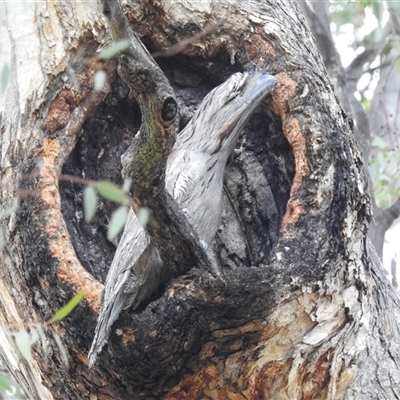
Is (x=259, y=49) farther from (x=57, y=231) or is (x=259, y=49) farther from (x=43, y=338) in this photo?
(x=43, y=338)

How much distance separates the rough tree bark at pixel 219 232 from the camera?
2012 millimetres

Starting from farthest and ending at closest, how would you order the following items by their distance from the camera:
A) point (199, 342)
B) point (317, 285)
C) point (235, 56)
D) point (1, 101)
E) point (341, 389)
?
point (235, 56)
point (1, 101)
point (341, 389)
point (317, 285)
point (199, 342)

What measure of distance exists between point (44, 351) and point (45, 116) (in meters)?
0.71

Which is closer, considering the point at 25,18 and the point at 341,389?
the point at 341,389

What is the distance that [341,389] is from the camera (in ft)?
7.43

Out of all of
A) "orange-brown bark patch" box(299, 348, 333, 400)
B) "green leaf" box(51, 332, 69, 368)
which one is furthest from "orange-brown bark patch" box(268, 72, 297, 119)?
"green leaf" box(51, 332, 69, 368)

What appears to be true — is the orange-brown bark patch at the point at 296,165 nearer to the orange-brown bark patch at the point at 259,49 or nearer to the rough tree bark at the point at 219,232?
the rough tree bark at the point at 219,232

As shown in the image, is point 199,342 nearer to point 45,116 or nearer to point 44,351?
point 44,351

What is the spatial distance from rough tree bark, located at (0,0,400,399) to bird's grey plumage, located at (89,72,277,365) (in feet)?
0.20

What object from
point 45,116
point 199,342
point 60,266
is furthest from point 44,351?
point 45,116

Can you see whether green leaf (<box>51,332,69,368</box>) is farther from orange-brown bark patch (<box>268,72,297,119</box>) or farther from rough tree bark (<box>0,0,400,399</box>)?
orange-brown bark patch (<box>268,72,297,119</box>)

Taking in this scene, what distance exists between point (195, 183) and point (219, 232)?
314mm

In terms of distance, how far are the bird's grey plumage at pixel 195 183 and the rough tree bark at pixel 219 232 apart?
0.06 metres

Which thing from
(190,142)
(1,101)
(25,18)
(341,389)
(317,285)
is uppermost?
(25,18)
